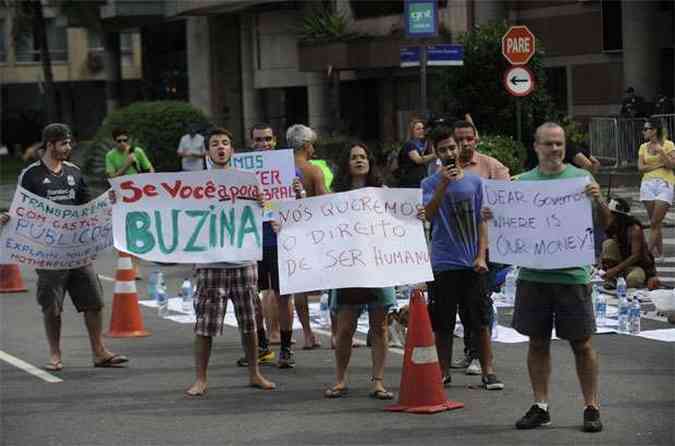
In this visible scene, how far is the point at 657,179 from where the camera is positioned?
17578 mm

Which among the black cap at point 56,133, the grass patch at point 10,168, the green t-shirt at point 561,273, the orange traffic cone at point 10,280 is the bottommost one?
the grass patch at point 10,168

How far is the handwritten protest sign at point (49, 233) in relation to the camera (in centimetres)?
1135

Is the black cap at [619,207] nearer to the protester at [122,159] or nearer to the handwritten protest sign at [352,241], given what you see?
the handwritten protest sign at [352,241]

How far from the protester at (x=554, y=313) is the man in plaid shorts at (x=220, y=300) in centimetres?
222

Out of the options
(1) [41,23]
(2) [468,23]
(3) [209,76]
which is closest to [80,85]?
(1) [41,23]

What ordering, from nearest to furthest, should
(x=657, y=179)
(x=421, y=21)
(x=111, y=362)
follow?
(x=111, y=362), (x=657, y=179), (x=421, y=21)

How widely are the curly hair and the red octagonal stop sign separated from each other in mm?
13090

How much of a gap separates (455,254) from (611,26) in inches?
1015

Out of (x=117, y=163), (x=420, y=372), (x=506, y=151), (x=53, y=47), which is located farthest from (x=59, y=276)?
(x=53, y=47)

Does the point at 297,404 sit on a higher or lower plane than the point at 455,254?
lower

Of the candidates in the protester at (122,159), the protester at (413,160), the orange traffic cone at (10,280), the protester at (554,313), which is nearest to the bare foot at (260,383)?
the protester at (554,313)

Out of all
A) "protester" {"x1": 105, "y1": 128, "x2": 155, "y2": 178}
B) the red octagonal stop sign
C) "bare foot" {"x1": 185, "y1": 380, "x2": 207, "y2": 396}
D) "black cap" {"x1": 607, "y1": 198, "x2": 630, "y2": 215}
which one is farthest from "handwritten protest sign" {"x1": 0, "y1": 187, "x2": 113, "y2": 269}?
the red octagonal stop sign

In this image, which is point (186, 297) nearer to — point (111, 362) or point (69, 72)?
point (111, 362)

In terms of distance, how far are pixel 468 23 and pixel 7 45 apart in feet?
153
